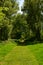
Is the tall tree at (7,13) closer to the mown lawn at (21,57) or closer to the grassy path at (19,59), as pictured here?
the mown lawn at (21,57)

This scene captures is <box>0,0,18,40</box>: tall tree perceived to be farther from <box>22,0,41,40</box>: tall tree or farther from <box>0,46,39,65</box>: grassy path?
<box>0,46,39,65</box>: grassy path

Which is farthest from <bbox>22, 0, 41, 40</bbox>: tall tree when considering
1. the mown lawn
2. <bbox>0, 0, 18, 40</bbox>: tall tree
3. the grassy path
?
the grassy path

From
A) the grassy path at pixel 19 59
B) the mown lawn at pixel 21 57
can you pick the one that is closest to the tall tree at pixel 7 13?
the mown lawn at pixel 21 57

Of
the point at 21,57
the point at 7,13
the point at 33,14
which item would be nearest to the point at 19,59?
the point at 21,57

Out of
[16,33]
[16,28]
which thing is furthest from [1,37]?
[16,33]

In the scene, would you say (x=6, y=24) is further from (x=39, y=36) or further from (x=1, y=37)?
(x=39, y=36)

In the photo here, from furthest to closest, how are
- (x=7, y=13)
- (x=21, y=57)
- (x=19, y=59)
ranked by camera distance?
1. (x=7, y=13)
2. (x=21, y=57)
3. (x=19, y=59)

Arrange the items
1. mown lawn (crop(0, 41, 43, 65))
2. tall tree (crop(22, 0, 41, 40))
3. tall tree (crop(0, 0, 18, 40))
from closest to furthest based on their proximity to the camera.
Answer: mown lawn (crop(0, 41, 43, 65)) → tall tree (crop(0, 0, 18, 40)) → tall tree (crop(22, 0, 41, 40))

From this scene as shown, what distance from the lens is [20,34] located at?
9825cm

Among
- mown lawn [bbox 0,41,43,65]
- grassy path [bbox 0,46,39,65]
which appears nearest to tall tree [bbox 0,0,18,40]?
mown lawn [bbox 0,41,43,65]

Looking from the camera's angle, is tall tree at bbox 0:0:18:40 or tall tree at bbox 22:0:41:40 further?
tall tree at bbox 22:0:41:40

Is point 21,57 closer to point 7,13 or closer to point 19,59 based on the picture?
point 19,59

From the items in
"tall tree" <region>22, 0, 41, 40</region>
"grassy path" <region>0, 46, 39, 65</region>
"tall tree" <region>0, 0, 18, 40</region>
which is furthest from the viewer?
"tall tree" <region>22, 0, 41, 40</region>

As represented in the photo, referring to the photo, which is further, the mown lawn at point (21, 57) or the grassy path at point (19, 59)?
the mown lawn at point (21, 57)
